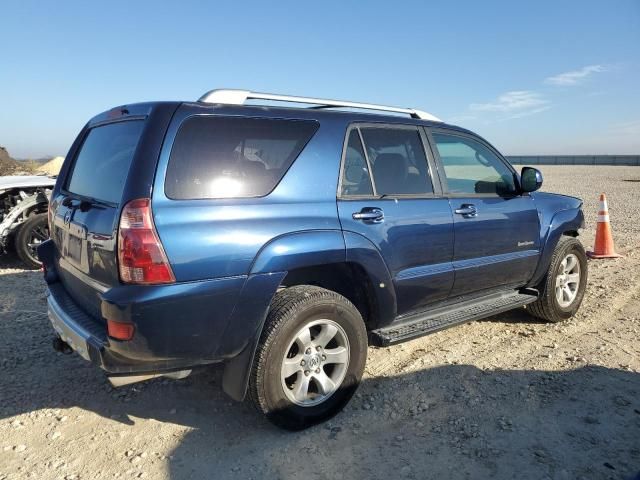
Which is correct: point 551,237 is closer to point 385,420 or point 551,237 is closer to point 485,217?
point 485,217

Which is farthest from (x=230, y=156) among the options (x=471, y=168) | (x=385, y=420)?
(x=471, y=168)

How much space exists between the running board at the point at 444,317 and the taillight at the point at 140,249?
5.08 ft

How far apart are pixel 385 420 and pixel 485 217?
1.78 m

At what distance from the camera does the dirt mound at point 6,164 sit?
16.5 metres

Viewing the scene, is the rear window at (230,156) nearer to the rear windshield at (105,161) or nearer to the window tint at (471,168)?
the rear windshield at (105,161)

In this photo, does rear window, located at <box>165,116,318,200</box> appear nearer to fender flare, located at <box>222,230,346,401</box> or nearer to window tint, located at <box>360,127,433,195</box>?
fender flare, located at <box>222,230,346,401</box>

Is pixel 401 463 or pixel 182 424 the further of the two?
pixel 182 424

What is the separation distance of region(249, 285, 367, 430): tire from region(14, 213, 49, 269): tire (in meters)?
5.08

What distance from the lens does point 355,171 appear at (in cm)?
333

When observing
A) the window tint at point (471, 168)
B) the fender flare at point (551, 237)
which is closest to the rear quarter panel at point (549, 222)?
the fender flare at point (551, 237)

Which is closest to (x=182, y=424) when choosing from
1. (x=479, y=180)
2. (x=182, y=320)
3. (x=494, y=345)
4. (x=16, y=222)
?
(x=182, y=320)

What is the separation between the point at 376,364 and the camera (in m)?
3.93

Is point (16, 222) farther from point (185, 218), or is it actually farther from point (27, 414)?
point (185, 218)

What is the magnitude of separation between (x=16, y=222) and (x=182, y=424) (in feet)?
16.2
